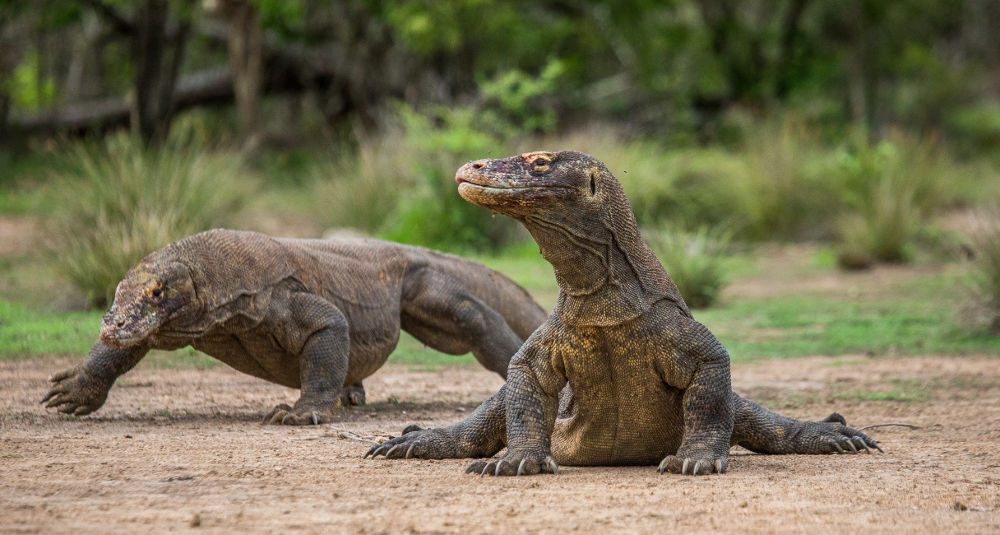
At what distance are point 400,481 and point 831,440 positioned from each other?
1.96m

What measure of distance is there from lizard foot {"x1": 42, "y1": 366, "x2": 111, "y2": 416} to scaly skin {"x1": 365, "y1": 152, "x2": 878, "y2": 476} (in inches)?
96.5

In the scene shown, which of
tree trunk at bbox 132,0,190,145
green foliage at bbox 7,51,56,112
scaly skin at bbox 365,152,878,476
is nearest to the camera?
scaly skin at bbox 365,152,878,476

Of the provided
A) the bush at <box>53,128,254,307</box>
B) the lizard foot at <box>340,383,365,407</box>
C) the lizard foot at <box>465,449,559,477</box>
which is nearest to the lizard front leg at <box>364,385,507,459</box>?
the lizard foot at <box>465,449,559,477</box>

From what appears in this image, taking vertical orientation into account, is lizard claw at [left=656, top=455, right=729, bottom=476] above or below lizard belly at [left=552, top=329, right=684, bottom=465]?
below

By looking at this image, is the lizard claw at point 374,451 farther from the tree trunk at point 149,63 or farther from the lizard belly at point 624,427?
the tree trunk at point 149,63

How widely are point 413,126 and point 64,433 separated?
12.2 metres

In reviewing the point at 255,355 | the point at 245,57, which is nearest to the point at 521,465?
the point at 255,355

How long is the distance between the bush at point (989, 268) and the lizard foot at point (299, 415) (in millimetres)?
5982

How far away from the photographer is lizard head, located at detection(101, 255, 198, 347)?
5781 millimetres

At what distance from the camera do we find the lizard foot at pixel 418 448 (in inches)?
206

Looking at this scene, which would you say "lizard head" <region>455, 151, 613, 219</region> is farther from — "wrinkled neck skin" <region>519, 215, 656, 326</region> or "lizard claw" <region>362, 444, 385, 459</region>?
"lizard claw" <region>362, 444, 385, 459</region>

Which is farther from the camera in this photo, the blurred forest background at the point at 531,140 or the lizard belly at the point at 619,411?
the blurred forest background at the point at 531,140

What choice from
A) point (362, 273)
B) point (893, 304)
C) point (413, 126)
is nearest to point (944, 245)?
point (893, 304)

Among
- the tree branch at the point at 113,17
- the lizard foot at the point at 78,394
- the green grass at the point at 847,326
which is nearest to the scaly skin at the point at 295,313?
the lizard foot at the point at 78,394
